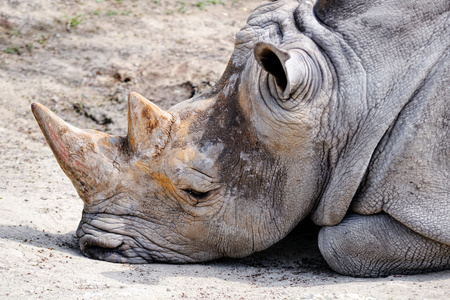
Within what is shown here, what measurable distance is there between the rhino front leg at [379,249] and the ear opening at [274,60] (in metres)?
1.00

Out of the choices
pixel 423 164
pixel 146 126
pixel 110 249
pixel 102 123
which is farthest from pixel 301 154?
pixel 102 123

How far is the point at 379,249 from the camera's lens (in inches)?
168

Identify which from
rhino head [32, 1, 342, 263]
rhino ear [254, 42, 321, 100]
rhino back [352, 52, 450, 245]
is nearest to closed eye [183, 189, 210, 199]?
rhino head [32, 1, 342, 263]

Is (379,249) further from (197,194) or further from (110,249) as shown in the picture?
(110,249)

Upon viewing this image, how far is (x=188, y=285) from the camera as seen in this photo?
4098 mm

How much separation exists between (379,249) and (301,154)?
76 centimetres

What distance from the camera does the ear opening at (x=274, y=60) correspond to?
151 inches

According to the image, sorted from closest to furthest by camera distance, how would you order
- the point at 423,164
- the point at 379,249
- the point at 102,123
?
the point at 423,164 < the point at 379,249 < the point at 102,123

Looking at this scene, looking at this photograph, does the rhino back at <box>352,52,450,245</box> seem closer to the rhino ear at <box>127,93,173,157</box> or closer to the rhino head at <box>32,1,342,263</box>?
the rhino head at <box>32,1,342,263</box>

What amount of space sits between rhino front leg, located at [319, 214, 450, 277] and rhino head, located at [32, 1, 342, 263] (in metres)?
0.31

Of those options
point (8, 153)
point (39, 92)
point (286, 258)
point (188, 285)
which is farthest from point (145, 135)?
point (39, 92)

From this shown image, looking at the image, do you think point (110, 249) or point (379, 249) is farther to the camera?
point (110, 249)

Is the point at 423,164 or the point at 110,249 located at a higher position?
the point at 423,164

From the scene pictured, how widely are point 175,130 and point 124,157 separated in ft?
1.22
